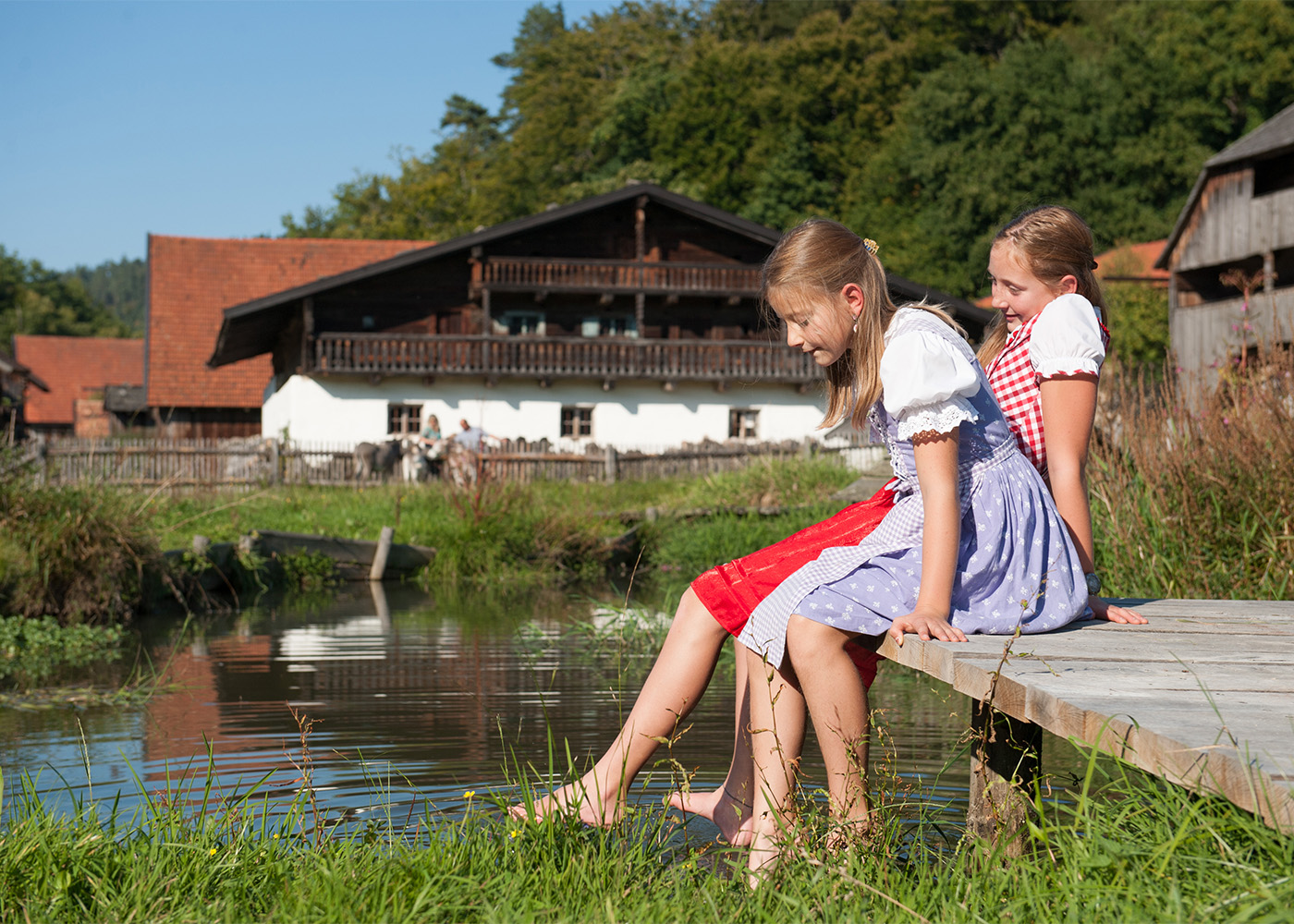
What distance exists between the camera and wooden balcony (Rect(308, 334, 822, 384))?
26.6 metres

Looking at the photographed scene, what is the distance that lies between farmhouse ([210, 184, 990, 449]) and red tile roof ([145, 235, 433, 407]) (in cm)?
350

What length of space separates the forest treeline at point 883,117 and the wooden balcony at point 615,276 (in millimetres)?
16232

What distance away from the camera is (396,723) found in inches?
209

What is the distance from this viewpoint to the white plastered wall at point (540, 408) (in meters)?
27.4

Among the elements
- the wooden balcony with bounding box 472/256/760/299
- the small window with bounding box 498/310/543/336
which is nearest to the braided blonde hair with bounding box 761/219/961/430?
the wooden balcony with bounding box 472/256/760/299

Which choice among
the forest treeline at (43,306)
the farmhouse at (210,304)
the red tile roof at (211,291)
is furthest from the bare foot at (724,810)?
the forest treeline at (43,306)

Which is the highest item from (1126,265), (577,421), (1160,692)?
(1126,265)

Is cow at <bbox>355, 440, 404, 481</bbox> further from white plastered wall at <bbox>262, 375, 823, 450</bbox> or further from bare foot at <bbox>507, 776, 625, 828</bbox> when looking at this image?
bare foot at <bbox>507, 776, 625, 828</bbox>

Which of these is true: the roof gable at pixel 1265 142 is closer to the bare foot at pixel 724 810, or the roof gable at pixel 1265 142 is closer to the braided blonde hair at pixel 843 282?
the braided blonde hair at pixel 843 282

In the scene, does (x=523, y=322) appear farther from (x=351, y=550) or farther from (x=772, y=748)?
(x=772, y=748)

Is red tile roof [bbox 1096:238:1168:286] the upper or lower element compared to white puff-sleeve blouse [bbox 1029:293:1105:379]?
upper

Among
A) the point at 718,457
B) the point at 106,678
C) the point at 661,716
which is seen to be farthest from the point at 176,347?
the point at 661,716

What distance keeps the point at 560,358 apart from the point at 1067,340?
82.2 feet

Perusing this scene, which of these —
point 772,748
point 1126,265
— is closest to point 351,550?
point 772,748
